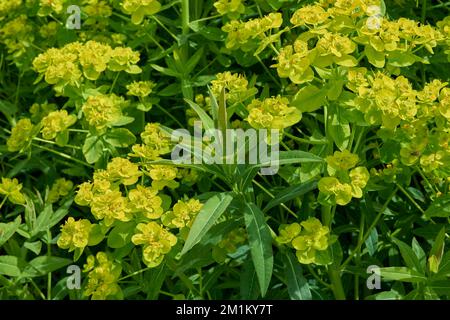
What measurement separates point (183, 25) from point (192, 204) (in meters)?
0.94

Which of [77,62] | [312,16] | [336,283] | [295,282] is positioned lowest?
[336,283]

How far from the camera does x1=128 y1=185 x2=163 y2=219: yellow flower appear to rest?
201 centimetres

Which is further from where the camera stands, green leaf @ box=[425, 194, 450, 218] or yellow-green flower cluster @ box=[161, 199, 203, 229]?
green leaf @ box=[425, 194, 450, 218]

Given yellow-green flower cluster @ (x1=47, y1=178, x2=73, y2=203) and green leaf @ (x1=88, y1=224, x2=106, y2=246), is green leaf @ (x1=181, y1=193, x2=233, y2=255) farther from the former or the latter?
yellow-green flower cluster @ (x1=47, y1=178, x2=73, y2=203)

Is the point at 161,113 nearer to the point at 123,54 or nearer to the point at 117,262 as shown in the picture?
the point at 123,54

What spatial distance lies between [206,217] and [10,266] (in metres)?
0.85

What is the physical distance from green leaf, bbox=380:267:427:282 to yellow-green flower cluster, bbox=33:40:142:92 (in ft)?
3.88

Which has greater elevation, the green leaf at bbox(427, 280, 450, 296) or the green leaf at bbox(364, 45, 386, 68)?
the green leaf at bbox(364, 45, 386, 68)

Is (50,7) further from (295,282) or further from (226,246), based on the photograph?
(295,282)

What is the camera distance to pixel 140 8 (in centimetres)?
255

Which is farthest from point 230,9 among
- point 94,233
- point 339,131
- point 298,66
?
point 94,233

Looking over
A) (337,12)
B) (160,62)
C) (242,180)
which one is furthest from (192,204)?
(160,62)

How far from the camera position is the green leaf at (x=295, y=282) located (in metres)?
2.08

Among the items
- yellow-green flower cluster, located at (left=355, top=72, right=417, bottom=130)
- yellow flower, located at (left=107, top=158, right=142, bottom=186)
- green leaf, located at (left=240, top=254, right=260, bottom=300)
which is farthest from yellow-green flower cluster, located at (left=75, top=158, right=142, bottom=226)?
yellow-green flower cluster, located at (left=355, top=72, right=417, bottom=130)
